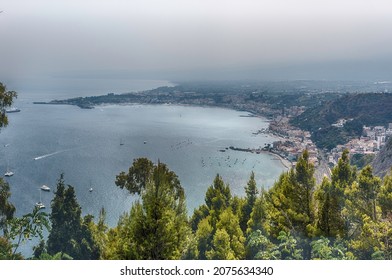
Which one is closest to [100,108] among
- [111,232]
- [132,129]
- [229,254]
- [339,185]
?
[132,129]

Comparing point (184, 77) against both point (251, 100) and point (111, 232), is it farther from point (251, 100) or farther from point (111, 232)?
point (111, 232)

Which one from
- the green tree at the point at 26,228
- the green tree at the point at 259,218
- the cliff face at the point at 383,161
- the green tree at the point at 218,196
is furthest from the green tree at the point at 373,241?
the green tree at the point at 26,228

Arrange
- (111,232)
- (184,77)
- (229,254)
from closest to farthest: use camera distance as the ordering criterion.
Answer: (229,254) → (111,232) → (184,77)

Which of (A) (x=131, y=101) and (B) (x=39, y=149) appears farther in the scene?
(A) (x=131, y=101)

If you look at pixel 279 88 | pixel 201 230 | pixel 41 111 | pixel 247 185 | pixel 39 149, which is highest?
pixel 279 88

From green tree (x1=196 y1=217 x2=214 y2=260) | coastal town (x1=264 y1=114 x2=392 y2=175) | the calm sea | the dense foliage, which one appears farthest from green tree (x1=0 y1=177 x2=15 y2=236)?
coastal town (x1=264 y1=114 x2=392 y2=175)

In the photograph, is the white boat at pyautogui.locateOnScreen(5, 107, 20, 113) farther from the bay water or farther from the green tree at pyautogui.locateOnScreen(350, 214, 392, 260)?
the green tree at pyautogui.locateOnScreen(350, 214, 392, 260)
